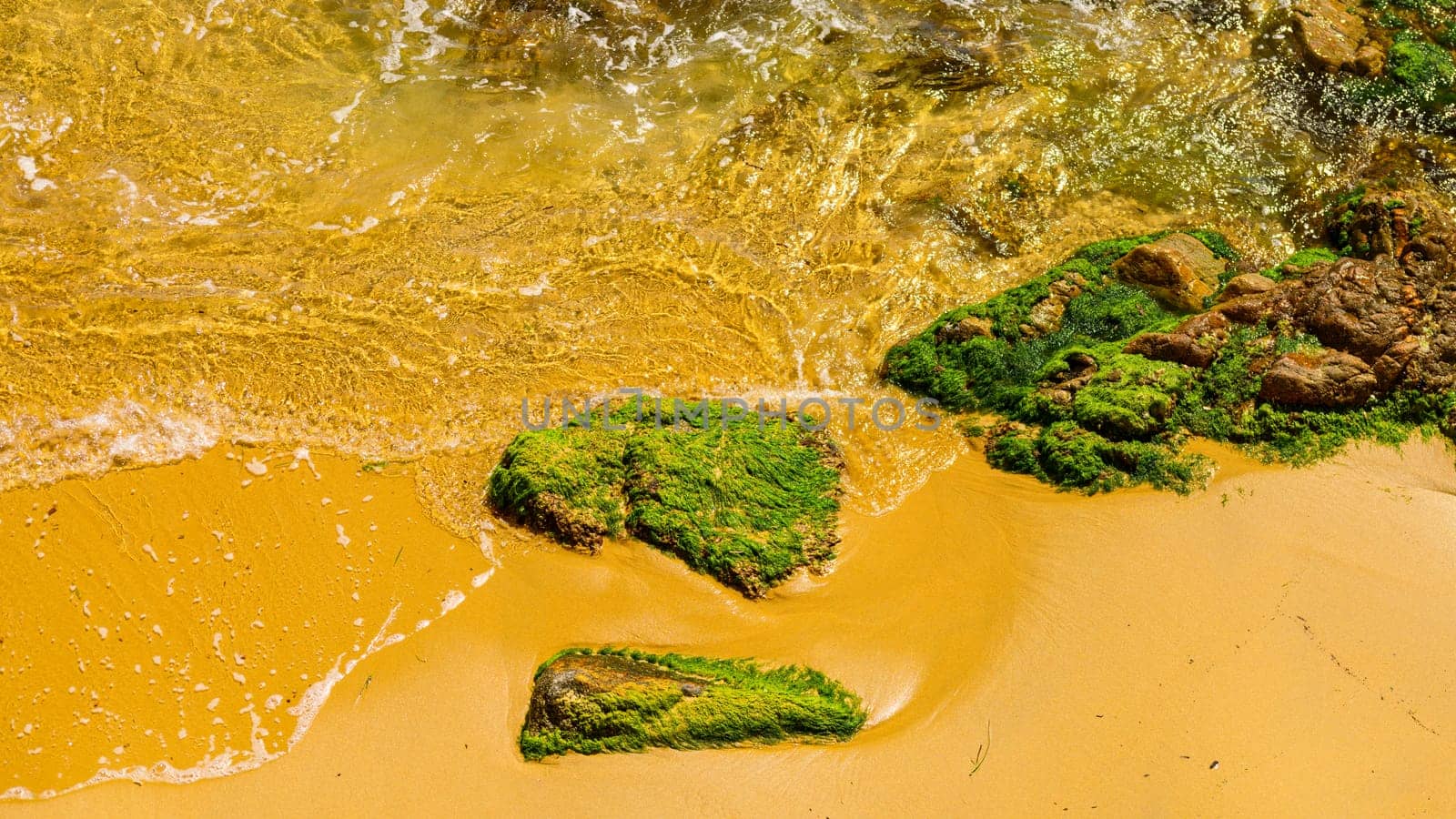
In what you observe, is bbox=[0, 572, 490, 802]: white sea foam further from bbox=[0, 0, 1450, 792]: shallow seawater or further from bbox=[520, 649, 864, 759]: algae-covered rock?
bbox=[520, 649, 864, 759]: algae-covered rock

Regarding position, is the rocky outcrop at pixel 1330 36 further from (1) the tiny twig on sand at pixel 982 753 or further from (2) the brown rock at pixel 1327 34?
(1) the tiny twig on sand at pixel 982 753

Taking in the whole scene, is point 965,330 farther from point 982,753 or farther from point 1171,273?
point 982,753

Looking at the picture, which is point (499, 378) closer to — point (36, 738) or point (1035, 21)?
point (36, 738)

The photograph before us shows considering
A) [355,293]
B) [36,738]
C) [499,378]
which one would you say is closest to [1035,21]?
[499,378]

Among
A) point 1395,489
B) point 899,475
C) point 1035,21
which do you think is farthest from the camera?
point 1035,21

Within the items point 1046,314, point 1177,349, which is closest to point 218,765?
point 1046,314

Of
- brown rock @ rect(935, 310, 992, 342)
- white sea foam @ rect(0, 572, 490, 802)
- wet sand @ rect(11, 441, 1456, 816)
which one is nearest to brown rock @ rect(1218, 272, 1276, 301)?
wet sand @ rect(11, 441, 1456, 816)

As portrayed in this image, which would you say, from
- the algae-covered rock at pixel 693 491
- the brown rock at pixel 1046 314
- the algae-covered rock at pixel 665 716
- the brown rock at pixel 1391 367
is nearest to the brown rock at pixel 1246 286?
the brown rock at pixel 1391 367
